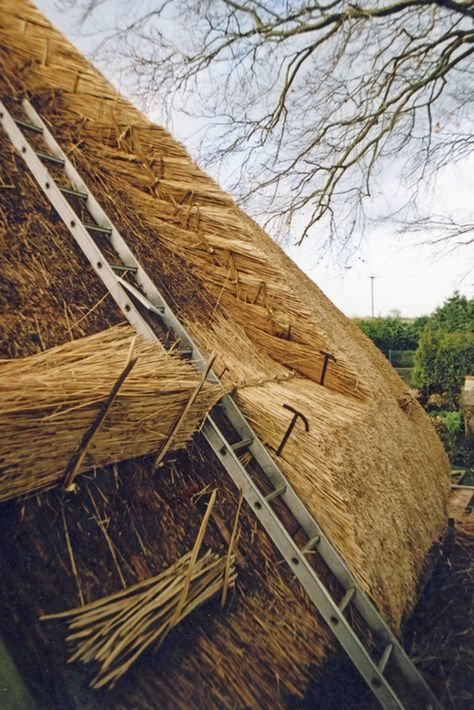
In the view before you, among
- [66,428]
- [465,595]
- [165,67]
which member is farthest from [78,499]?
[165,67]

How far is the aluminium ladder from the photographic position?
192 cm

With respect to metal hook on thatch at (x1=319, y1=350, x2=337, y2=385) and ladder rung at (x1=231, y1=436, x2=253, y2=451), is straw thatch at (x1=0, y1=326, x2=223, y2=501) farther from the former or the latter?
metal hook on thatch at (x1=319, y1=350, x2=337, y2=385)

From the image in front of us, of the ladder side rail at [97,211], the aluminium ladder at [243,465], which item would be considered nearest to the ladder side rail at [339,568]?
the aluminium ladder at [243,465]

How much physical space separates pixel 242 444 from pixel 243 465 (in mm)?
103

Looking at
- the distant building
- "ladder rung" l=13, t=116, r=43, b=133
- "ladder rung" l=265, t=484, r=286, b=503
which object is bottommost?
the distant building

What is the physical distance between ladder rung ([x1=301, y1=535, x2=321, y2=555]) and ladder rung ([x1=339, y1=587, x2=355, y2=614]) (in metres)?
0.24

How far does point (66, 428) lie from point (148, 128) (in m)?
2.55

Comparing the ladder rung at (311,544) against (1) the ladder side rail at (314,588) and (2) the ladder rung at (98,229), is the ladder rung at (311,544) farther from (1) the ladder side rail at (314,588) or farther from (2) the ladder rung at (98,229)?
(2) the ladder rung at (98,229)

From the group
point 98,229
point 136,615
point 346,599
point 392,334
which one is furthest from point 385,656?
point 392,334

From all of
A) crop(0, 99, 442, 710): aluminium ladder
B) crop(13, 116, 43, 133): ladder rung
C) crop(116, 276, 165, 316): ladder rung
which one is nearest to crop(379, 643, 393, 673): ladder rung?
crop(0, 99, 442, 710): aluminium ladder

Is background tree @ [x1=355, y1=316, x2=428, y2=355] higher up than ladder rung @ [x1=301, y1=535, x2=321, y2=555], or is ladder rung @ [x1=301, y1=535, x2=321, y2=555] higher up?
background tree @ [x1=355, y1=316, x2=428, y2=355]

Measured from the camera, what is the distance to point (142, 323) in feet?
7.16

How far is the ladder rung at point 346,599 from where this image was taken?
2049 mm

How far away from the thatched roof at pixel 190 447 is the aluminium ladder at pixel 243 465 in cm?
8
